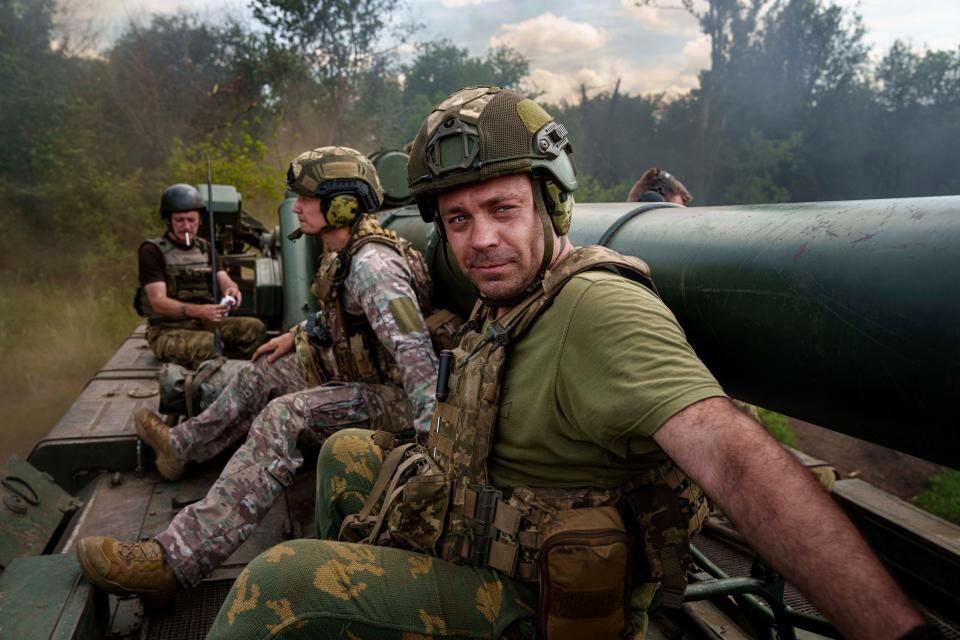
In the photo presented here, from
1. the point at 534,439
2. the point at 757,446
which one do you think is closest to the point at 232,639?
the point at 534,439

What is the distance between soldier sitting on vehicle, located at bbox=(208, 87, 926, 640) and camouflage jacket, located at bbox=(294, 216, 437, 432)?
89 cm

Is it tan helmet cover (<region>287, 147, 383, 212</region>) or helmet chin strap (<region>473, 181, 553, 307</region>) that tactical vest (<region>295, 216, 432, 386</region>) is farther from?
helmet chin strap (<region>473, 181, 553, 307</region>)

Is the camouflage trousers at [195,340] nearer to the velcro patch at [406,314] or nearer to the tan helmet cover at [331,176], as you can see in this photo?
the tan helmet cover at [331,176]

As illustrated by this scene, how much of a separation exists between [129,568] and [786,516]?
2085mm

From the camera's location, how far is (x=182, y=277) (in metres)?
5.65

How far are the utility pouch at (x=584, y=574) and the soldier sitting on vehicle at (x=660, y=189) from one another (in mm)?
4048

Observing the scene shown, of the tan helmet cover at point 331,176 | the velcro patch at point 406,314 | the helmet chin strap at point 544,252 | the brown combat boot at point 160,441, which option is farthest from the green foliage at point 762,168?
the helmet chin strap at point 544,252

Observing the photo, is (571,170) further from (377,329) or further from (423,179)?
(377,329)

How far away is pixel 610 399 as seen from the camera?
1.28 metres

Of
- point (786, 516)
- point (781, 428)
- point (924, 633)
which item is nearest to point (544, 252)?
point (786, 516)

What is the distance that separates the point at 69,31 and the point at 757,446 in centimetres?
2203

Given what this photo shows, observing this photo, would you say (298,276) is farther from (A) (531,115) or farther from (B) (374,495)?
(A) (531,115)

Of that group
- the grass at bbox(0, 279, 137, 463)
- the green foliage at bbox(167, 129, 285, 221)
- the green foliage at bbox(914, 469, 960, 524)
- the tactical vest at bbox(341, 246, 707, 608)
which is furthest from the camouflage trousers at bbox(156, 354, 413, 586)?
the green foliage at bbox(167, 129, 285, 221)

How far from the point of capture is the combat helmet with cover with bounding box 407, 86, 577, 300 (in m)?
1.66
